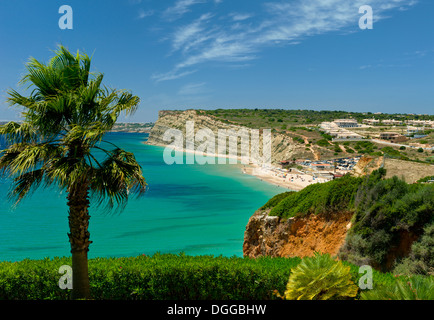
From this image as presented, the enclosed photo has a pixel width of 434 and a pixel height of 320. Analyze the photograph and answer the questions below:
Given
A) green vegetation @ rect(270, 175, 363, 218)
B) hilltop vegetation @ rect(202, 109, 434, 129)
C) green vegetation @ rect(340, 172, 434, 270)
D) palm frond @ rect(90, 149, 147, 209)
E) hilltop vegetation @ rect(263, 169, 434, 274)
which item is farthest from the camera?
hilltop vegetation @ rect(202, 109, 434, 129)

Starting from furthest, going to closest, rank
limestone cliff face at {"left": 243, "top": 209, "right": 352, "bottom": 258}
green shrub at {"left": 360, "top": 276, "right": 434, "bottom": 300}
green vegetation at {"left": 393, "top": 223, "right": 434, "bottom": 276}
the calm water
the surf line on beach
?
1. the surf line on beach
2. the calm water
3. limestone cliff face at {"left": 243, "top": 209, "right": 352, "bottom": 258}
4. green vegetation at {"left": 393, "top": 223, "right": 434, "bottom": 276}
5. green shrub at {"left": 360, "top": 276, "right": 434, "bottom": 300}

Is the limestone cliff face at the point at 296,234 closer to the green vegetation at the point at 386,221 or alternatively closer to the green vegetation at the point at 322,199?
the green vegetation at the point at 322,199

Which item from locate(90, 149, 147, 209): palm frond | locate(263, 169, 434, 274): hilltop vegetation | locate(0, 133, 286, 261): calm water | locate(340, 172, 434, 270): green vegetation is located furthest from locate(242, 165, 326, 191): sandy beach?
locate(90, 149, 147, 209): palm frond

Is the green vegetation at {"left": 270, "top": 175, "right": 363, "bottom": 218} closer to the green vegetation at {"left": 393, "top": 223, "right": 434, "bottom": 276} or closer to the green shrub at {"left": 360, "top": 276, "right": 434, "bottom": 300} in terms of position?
the green vegetation at {"left": 393, "top": 223, "right": 434, "bottom": 276}

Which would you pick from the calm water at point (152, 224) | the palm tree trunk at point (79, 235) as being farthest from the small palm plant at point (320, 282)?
the calm water at point (152, 224)

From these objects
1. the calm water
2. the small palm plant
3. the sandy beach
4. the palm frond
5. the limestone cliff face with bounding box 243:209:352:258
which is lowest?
the calm water
